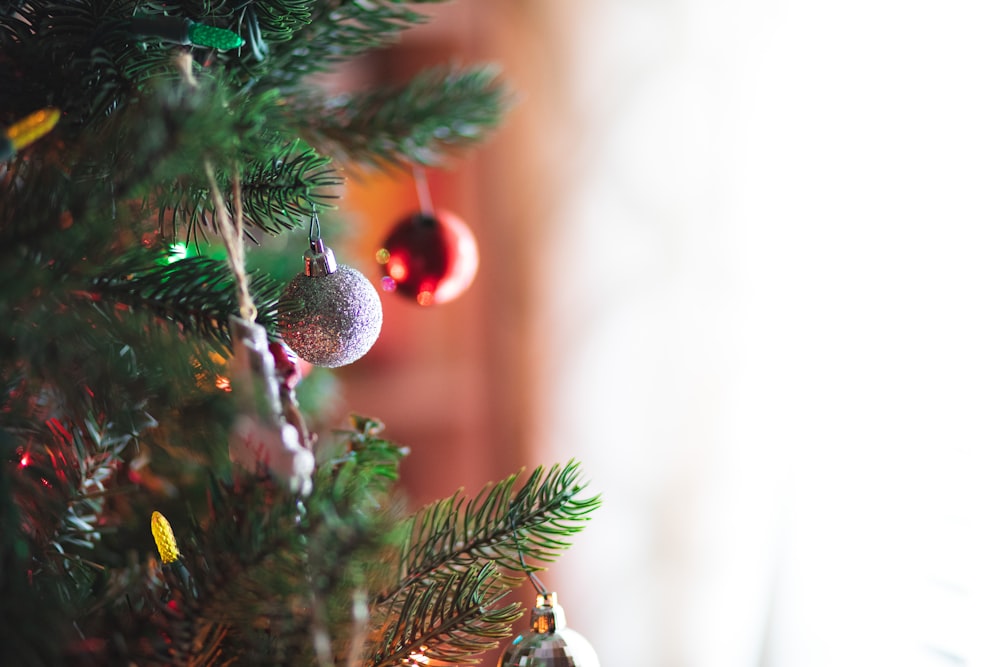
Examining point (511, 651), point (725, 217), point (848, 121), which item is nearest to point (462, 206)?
point (725, 217)

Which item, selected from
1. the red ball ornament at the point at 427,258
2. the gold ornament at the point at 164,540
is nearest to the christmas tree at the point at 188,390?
the gold ornament at the point at 164,540

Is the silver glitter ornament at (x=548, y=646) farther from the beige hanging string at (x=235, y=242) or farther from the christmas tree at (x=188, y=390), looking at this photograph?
the beige hanging string at (x=235, y=242)

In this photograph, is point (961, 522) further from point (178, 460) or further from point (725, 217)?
point (178, 460)

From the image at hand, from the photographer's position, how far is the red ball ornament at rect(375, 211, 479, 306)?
24.2 inches

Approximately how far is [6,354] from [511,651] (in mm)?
252

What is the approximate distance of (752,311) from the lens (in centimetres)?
70

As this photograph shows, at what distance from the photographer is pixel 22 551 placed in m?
0.28

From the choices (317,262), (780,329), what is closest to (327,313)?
(317,262)

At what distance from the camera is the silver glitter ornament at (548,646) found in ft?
1.17

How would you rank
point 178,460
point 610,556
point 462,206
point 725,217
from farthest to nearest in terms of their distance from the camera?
point 462,206 < point 610,556 < point 725,217 < point 178,460

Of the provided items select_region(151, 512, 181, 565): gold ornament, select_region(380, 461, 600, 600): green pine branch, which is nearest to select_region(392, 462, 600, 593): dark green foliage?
select_region(380, 461, 600, 600): green pine branch

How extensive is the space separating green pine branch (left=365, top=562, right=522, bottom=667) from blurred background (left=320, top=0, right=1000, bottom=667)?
33cm

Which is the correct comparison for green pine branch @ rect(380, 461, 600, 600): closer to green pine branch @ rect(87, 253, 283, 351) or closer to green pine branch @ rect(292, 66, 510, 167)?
green pine branch @ rect(87, 253, 283, 351)

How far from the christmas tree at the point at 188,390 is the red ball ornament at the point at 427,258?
0.59ft
